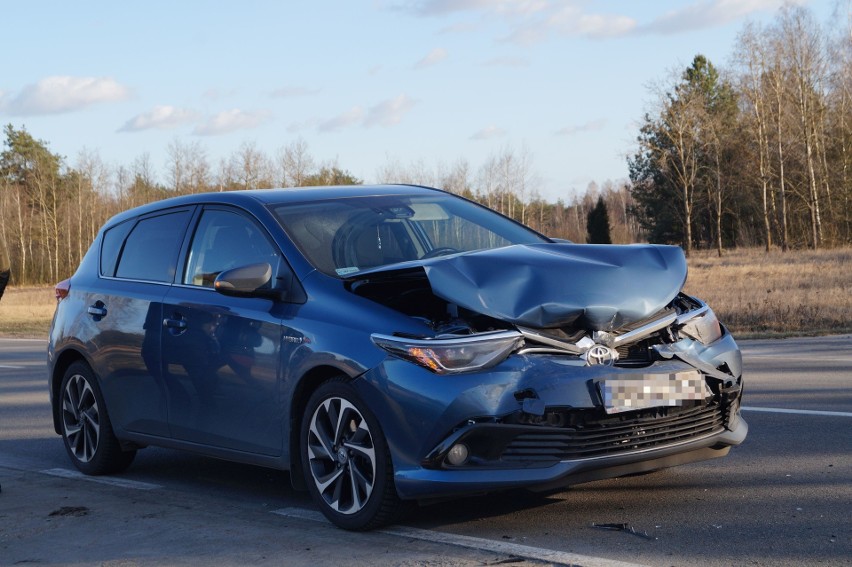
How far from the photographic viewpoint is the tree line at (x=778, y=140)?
5409cm

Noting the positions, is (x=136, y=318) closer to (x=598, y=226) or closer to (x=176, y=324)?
(x=176, y=324)

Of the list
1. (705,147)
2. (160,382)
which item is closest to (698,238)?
(705,147)

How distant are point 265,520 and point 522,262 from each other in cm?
186

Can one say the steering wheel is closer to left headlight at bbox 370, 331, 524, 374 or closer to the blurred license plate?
left headlight at bbox 370, 331, 524, 374

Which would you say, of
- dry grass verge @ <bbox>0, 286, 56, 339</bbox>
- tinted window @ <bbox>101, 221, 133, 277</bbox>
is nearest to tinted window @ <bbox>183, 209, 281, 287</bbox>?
tinted window @ <bbox>101, 221, 133, 277</bbox>

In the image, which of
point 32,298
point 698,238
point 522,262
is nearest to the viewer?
point 522,262

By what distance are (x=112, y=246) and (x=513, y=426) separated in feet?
12.7

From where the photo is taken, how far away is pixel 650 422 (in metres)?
4.89

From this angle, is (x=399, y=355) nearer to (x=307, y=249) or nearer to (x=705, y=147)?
(x=307, y=249)

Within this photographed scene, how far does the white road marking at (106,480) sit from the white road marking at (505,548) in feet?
5.77

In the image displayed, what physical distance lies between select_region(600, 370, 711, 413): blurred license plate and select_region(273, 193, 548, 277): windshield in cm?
157

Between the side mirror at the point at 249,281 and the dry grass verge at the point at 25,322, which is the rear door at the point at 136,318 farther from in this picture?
the dry grass verge at the point at 25,322

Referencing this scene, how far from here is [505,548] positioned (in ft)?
15.2

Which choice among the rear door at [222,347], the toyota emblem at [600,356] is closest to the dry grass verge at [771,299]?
the rear door at [222,347]
